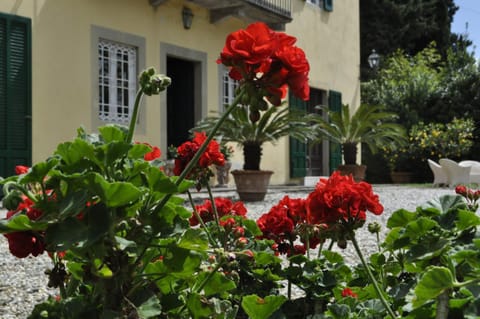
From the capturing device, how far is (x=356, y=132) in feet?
39.4

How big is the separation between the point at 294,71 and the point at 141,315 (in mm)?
548

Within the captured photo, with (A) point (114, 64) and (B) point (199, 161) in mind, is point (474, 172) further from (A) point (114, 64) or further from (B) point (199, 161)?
(B) point (199, 161)

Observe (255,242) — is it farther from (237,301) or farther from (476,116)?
(476,116)

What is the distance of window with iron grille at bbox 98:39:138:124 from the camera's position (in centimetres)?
937

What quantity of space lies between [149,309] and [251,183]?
25.0 ft

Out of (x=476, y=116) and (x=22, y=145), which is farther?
(x=476, y=116)

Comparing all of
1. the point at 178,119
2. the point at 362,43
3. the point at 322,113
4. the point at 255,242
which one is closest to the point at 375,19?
the point at 362,43

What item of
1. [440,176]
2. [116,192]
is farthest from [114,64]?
[440,176]

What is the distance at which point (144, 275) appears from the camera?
115cm

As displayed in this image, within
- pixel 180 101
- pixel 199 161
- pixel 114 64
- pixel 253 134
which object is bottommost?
pixel 199 161

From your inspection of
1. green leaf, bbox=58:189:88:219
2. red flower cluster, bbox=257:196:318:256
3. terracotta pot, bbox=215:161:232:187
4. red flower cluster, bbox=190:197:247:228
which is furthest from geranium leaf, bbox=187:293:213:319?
terracotta pot, bbox=215:161:232:187

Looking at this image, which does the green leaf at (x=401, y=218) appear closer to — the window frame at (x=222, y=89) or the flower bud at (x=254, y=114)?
the flower bud at (x=254, y=114)

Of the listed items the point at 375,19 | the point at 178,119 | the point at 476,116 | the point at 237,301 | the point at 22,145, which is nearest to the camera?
the point at 237,301

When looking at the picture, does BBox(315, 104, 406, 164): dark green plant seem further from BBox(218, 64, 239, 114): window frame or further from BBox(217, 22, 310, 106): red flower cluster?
BBox(217, 22, 310, 106): red flower cluster
